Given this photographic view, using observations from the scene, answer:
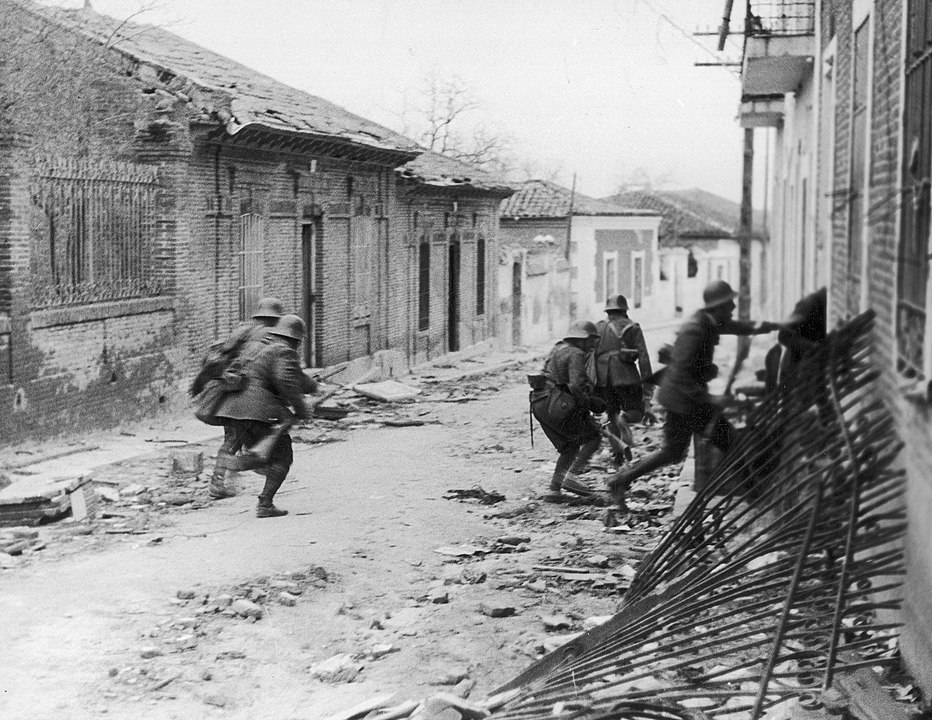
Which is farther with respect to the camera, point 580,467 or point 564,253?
point 564,253

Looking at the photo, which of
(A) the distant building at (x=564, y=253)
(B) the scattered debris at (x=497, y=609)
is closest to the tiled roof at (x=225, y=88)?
(A) the distant building at (x=564, y=253)

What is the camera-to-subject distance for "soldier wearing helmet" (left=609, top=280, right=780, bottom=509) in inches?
338

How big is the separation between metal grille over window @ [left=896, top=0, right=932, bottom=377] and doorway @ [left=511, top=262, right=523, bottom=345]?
25.4 metres

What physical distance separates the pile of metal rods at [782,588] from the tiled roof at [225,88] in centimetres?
1156

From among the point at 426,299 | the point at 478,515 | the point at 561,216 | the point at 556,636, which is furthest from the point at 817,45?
the point at 561,216

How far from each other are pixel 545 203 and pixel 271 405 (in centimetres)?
2785

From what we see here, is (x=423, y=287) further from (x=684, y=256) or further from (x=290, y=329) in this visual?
(x=684, y=256)

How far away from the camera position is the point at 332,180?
2058 cm

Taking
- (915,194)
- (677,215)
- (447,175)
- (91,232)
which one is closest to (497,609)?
(915,194)

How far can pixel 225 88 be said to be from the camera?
18.0 m

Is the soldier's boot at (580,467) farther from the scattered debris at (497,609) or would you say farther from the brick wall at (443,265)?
the brick wall at (443,265)

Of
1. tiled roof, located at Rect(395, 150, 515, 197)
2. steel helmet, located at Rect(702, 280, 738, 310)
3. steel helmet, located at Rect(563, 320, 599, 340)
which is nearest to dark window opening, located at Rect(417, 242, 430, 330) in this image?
tiled roof, located at Rect(395, 150, 515, 197)

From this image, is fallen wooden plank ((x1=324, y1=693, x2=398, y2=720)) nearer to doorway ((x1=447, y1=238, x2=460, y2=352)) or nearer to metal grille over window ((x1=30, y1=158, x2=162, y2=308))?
metal grille over window ((x1=30, y1=158, x2=162, y2=308))

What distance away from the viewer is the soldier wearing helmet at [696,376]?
8.59 metres
